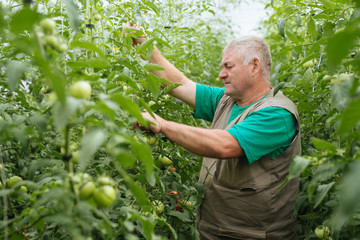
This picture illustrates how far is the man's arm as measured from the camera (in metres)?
1.95

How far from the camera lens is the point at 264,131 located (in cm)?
211

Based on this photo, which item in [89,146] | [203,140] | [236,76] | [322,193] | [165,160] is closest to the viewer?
[89,146]

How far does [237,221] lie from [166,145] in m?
0.67

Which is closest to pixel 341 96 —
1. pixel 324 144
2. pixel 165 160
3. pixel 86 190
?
pixel 324 144

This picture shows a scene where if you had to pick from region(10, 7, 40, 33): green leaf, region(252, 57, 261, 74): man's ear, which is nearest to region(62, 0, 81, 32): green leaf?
region(10, 7, 40, 33): green leaf

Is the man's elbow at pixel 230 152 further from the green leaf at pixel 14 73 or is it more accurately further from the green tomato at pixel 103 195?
the green leaf at pixel 14 73

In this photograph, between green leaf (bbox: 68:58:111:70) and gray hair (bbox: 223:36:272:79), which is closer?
green leaf (bbox: 68:58:111:70)

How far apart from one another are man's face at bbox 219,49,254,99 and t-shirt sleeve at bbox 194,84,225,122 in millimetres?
348

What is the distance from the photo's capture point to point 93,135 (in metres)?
0.84

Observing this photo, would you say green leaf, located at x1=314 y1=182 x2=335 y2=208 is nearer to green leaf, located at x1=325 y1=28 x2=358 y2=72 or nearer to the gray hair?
green leaf, located at x1=325 y1=28 x2=358 y2=72

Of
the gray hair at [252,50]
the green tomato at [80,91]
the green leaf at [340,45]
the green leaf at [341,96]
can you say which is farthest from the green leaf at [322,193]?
the gray hair at [252,50]

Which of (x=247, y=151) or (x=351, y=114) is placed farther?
(x=247, y=151)

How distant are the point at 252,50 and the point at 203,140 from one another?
845mm

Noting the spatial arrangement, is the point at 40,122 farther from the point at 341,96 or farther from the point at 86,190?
the point at 341,96
